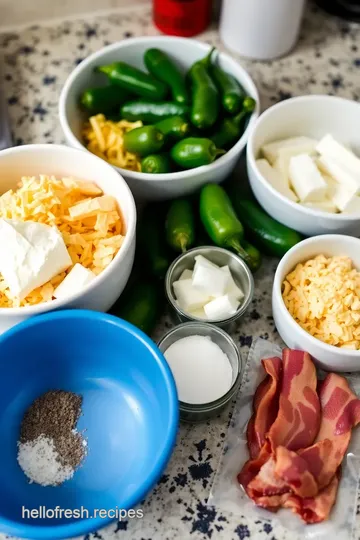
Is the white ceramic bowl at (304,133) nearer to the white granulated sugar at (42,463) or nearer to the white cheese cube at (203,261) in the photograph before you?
the white cheese cube at (203,261)

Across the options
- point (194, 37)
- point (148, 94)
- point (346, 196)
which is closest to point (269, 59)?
point (194, 37)

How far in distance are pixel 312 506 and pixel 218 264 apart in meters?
0.44

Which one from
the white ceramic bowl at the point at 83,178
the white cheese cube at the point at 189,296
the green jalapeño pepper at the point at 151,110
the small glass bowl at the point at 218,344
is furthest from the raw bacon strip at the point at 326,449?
A: the green jalapeño pepper at the point at 151,110

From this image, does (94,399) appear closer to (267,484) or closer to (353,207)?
(267,484)

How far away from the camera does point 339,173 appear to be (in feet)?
3.86

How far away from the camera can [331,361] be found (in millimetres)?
1013

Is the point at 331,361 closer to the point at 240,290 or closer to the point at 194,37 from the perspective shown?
the point at 240,290

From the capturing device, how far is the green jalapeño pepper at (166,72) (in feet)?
4.06

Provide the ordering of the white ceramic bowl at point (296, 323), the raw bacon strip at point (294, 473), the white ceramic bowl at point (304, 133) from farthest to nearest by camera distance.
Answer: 1. the white ceramic bowl at point (304, 133)
2. the white ceramic bowl at point (296, 323)
3. the raw bacon strip at point (294, 473)

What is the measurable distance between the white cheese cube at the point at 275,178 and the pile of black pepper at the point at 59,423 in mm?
496

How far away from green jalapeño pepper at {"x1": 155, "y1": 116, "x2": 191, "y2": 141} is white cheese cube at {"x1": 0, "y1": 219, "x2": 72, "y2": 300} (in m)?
0.31

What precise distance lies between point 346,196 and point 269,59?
455 mm

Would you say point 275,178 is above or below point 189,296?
above

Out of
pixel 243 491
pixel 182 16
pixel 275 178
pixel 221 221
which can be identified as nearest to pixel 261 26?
pixel 182 16
